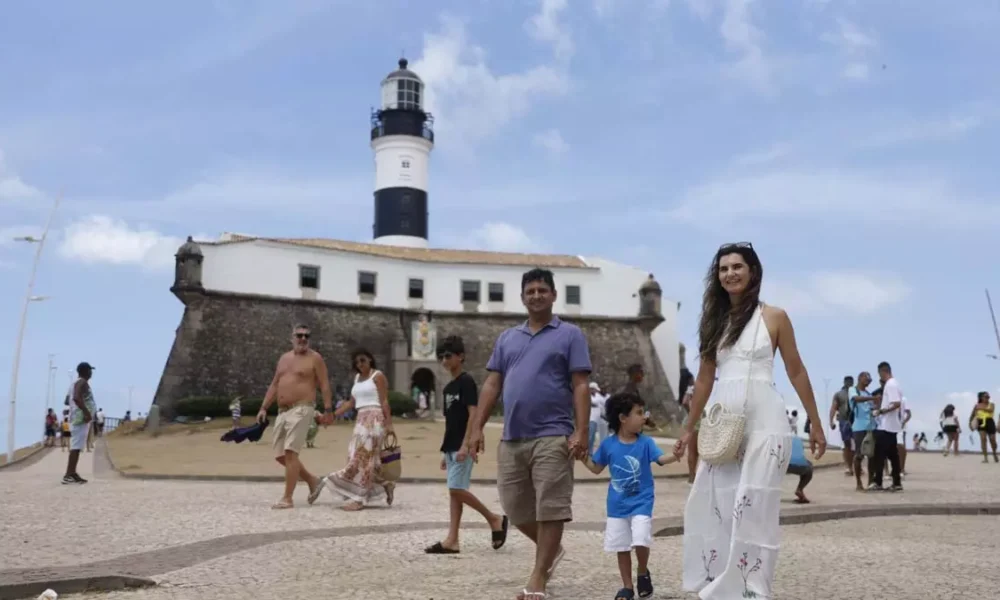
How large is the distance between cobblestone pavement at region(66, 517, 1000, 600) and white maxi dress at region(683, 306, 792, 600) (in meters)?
0.95

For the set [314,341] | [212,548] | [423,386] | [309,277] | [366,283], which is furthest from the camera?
[423,386]

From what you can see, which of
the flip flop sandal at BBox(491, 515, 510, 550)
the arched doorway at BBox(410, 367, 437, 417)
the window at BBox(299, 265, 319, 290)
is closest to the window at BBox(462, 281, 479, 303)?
the arched doorway at BBox(410, 367, 437, 417)

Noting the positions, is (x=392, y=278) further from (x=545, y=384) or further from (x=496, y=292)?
(x=545, y=384)

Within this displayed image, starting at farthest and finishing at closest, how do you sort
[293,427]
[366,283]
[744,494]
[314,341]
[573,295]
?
[573,295]
[366,283]
[314,341]
[293,427]
[744,494]

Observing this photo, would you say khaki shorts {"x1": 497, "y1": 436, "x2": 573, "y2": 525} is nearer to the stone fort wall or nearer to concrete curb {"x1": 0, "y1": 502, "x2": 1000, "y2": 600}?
concrete curb {"x1": 0, "y1": 502, "x2": 1000, "y2": 600}

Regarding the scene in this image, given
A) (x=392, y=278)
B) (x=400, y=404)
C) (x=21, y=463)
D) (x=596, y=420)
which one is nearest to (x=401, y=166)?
(x=392, y=278)

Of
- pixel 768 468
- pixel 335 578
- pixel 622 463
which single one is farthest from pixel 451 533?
pixel 768 468

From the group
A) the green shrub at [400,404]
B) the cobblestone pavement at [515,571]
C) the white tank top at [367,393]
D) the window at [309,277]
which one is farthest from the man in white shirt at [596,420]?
the window at [309,277]

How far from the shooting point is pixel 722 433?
4691 mm

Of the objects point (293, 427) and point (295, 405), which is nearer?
point (293, 427)

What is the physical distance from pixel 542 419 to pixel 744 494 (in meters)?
1.39

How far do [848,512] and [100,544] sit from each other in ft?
23.4

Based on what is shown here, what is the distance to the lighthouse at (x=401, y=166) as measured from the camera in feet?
175

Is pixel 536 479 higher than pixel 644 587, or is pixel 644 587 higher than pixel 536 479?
pixel 536 479
